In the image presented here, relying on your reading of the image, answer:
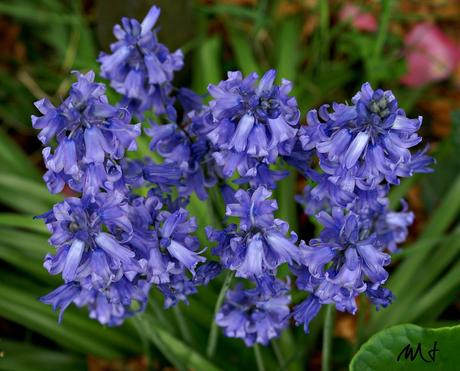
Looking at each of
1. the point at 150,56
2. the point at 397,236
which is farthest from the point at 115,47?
the point at 397,236

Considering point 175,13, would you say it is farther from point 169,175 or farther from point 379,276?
point 379,276

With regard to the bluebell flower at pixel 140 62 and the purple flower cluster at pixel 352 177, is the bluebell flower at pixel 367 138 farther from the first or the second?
the bluebell flower at pixel 140 62

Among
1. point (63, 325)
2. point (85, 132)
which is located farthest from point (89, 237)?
point (63, 325)

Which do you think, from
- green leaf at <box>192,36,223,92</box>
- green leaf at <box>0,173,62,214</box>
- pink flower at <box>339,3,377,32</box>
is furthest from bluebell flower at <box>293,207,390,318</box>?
pink flower at <box>339,3,377,32</box>

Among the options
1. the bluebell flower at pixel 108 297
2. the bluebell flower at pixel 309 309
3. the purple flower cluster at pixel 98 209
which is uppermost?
the purple flower cluster at pixel 98 209

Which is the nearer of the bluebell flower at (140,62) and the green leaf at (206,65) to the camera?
the bluebell flower at (140,62)

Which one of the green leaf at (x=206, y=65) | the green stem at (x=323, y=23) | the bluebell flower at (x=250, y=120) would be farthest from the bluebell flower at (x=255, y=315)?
the green stem at (x=323, y=23)

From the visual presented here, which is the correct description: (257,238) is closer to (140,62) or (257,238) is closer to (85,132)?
(85,132)
